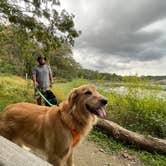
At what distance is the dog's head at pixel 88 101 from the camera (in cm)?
564

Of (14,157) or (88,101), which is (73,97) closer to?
(88,101)

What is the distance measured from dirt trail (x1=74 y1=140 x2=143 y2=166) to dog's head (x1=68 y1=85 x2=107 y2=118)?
246cm

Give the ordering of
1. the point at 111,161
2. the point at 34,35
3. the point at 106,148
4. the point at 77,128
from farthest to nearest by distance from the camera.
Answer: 1. the point at 34,35
2. the point at 106,148
3. the point at 111,161
4. the point at 77,128

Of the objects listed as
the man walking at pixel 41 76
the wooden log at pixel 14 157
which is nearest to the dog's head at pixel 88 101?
the wooden log at pixel 14 157

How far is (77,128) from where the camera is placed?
5.66 m

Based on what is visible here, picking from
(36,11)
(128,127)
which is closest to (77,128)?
(128,127)

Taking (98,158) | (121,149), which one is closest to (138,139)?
(121,149)

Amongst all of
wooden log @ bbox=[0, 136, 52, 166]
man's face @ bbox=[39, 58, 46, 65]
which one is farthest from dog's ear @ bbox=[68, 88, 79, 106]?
man's face @ bbox=[39, 58, 46, 65]

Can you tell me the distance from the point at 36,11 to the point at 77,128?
10305mm

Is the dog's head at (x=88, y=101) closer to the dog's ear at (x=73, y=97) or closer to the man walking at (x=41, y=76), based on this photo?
the dog's ear at (x=73, y=97)

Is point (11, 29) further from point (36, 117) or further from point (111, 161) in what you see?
point (36, 117)

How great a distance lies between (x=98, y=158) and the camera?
8.65 m

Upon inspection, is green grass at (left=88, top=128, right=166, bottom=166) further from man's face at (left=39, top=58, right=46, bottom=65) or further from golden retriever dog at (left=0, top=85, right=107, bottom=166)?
golden retriever dog at (left=0, top=85, right=107, bottom=166)

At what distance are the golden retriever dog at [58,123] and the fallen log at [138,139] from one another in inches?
175
